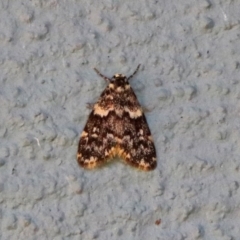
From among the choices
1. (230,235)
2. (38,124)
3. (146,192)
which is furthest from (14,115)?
(230,235)

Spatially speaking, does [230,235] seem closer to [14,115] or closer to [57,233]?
[57,233]

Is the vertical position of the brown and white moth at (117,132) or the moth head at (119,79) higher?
the moth head at (119,79)

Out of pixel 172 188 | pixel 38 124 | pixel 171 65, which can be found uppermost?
pixel 171 65

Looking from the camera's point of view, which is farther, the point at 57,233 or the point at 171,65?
the point at 171,65

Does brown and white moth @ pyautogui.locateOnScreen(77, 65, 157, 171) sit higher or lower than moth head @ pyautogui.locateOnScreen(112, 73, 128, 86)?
lower
